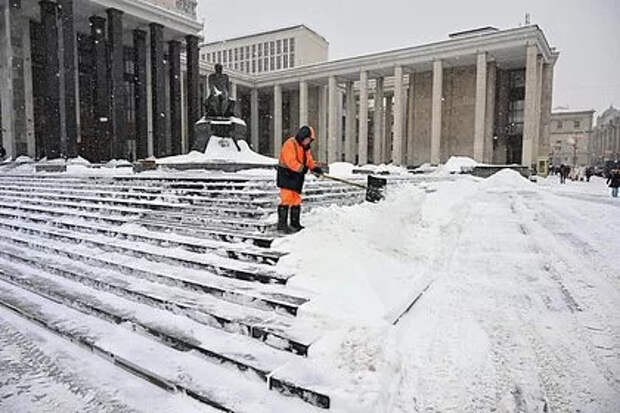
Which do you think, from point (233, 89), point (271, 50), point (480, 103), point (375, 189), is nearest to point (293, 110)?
point (233, 89)

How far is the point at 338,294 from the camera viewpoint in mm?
4164

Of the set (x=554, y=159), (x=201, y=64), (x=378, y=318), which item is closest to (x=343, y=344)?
(x=378, y=318)

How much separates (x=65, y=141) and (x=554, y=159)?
81657 mm

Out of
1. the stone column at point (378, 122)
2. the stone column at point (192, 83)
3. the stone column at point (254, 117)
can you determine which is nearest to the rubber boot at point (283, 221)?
the stone column at point (192, 83)

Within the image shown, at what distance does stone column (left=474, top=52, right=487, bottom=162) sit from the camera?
3678 centimetres

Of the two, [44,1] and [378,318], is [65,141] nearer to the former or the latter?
[44,1]

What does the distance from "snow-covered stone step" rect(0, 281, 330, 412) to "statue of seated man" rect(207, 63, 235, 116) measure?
14.0m

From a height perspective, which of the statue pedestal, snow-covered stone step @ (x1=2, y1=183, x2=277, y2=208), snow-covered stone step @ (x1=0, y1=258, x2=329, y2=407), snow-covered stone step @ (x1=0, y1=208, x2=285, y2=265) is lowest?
snow-covered stone step @ (x1=0, y1=258, x2=329, y2=407)

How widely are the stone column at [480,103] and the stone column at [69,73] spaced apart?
31.9 meters

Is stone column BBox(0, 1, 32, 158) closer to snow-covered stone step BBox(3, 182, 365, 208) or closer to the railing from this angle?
the railing

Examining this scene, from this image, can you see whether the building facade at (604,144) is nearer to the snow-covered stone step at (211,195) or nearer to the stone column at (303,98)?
the stone column at (303,98)

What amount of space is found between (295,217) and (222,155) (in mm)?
11127

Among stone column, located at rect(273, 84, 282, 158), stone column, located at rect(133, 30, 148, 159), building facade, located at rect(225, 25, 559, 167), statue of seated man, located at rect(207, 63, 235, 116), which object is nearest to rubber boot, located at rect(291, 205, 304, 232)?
statue of seated man, located at rect(207, 63, 235, 116)

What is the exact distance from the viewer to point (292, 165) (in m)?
5.82
